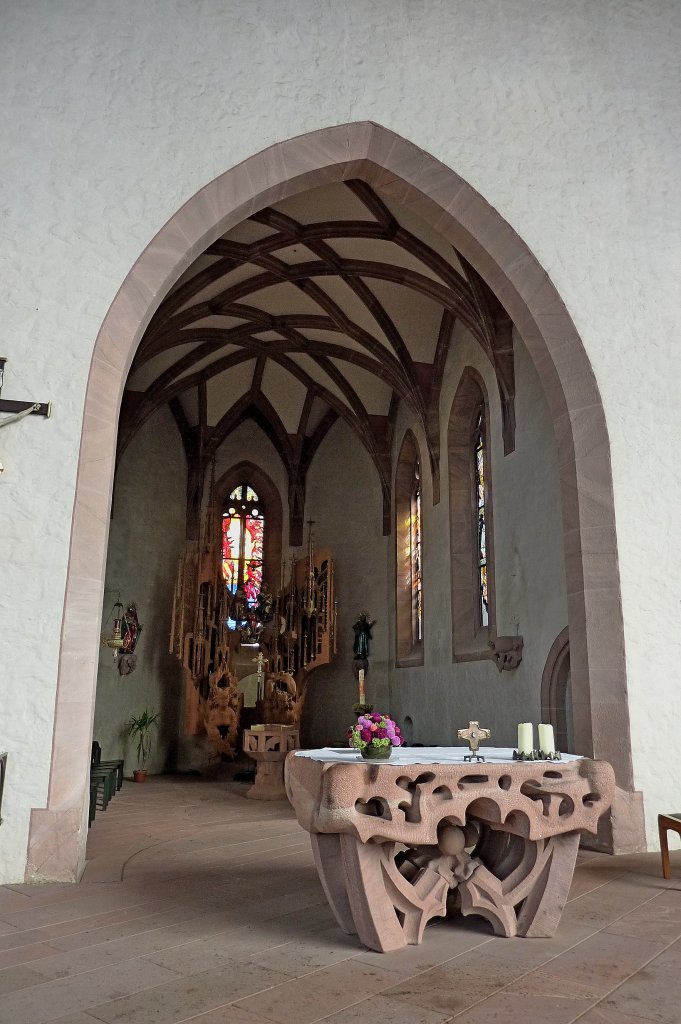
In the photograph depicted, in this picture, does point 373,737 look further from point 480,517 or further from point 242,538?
point 242,538

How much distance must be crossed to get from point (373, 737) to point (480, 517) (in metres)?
7.79

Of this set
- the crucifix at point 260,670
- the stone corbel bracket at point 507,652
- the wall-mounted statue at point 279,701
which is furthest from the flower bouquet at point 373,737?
the crucifix at point 260,670

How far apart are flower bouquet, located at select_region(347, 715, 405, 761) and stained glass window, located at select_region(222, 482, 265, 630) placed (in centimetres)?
1205

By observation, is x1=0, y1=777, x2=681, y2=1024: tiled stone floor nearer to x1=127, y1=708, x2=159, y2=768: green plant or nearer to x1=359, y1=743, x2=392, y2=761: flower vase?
x1=359, y1=743, x2=392, y2=761: flower vase

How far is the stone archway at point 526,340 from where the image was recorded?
5223 mm

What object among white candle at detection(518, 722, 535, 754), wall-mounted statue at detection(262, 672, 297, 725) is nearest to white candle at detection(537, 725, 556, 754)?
white candle at detection(518, 722, 535, 754)

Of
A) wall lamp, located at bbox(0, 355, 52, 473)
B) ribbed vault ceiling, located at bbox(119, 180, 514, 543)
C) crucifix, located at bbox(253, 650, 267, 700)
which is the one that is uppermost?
ribbed vault ceiling, located at bbox(119, 180, 514, 543)

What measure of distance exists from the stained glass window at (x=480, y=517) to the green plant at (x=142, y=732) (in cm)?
623

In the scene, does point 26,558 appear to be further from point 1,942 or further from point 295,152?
point 295,152

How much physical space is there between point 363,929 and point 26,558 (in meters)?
3.25

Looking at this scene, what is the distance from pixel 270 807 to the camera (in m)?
9.17

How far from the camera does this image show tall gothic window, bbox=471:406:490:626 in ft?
36.6

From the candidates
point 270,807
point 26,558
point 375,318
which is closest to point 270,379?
point 375,318

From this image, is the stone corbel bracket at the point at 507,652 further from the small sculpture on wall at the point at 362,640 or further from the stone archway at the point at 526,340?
the small sculpture on wall at the point at 362,640
